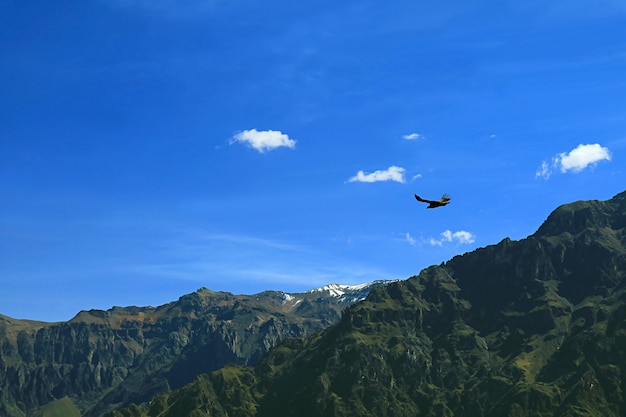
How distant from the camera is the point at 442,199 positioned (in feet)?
442
